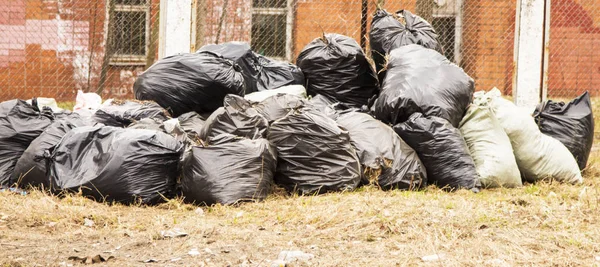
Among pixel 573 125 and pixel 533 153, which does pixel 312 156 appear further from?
pixel 573 125

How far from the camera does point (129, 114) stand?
16.9 ft

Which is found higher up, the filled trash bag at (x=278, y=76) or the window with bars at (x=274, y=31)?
the window with bars at (x=274, y=31)

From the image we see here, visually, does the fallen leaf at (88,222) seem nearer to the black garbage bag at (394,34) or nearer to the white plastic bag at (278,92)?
the white plastic bag at (278,92)

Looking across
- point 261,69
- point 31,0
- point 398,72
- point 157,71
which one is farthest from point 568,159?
point 31,0

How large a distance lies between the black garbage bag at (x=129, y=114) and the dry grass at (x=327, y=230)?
2.99 ft

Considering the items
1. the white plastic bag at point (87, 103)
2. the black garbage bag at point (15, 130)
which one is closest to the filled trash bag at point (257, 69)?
the white plastic bag at point (87, 103)

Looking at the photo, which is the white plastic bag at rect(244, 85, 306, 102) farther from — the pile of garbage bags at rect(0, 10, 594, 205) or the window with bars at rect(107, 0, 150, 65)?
the window with bars at rect(107, 0, 150, 65)

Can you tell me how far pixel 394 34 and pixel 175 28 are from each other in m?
1.89

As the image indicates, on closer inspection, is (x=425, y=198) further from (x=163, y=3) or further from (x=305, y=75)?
(x=163, y=3)

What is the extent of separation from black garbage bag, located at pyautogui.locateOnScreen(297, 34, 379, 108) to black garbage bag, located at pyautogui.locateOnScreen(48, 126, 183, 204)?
152 centimetres

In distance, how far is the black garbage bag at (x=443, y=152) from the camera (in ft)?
16.1

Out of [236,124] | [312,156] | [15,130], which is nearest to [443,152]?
[312,156]

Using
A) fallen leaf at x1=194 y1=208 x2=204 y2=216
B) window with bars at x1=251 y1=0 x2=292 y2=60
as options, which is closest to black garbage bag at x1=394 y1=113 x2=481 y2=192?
fallen leaf at x1=194 y1=208 x2=204 y2=216

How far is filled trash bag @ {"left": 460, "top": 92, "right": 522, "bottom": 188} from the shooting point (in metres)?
5.01
